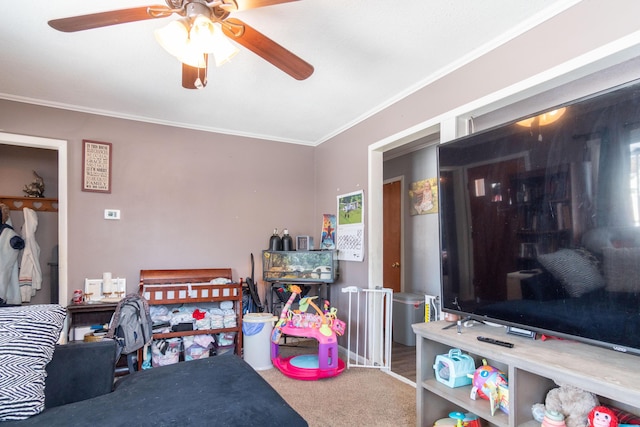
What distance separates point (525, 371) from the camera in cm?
154

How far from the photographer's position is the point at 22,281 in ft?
12.6

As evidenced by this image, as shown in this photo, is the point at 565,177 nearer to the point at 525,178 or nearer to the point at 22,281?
→ the point at 525,178

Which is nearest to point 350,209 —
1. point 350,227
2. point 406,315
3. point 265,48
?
point 350,227

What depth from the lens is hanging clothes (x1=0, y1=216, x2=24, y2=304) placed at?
3695 millimetres

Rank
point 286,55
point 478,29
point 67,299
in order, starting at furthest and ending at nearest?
point 67,299, point 478,29, point 286,55

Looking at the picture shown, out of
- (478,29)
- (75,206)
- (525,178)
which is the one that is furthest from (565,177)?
(75,206)

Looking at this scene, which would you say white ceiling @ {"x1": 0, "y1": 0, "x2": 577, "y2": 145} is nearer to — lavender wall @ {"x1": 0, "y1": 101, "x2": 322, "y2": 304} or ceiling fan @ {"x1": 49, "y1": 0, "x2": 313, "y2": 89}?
lavender wall @ {"x1": 0, "y1": 101, "x2": 322, "y2": 304}

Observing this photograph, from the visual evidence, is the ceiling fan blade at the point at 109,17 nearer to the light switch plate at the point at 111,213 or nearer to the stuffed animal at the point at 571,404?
the light switch plate at the point at 111,213

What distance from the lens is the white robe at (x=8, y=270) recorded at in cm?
369

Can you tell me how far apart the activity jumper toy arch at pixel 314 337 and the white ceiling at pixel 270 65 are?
6.04 feet

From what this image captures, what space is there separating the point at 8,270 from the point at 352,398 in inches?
147

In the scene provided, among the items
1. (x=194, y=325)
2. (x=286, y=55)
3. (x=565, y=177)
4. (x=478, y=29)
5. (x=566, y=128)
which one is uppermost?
(x=478, y=29)

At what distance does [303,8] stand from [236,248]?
2.76 m

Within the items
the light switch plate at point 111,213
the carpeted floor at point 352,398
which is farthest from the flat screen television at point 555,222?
the light switch plate at point 111,213
